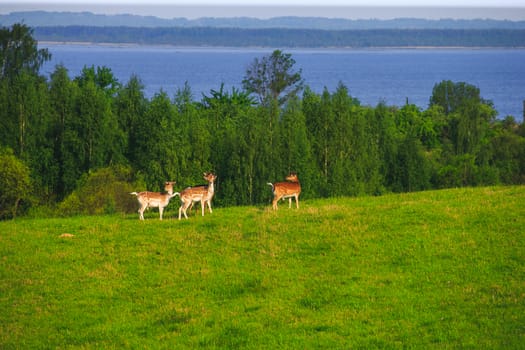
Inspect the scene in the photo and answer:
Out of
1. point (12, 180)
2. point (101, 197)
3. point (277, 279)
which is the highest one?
point (277, 279)

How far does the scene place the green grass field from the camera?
56.7 ft

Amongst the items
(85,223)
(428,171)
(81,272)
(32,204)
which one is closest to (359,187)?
(428,171)

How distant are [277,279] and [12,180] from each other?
29.2 meters

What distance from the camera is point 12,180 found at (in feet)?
151

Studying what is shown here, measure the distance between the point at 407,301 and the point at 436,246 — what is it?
13.8 ft

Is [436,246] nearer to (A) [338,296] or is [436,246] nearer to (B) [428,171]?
(A) [338,296]

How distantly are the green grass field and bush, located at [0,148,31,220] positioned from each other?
1824 centimetres

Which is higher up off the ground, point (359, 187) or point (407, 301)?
point (407, 301)

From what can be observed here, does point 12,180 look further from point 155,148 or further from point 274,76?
point 274,76

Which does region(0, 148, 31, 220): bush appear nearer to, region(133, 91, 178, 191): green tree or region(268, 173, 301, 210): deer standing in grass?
region(133, 91, 178, 191): green tree

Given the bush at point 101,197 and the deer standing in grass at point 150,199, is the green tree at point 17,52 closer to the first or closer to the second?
the bush at point 101,197

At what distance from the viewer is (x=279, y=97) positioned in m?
82.1

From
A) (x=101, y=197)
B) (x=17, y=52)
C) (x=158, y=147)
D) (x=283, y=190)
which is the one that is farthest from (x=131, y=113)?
(x=283, y=190)

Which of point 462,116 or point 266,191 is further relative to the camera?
point 462,116
